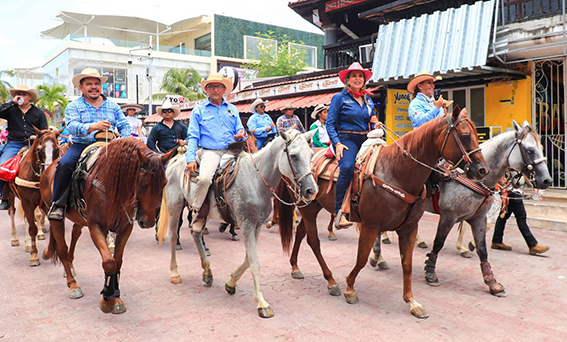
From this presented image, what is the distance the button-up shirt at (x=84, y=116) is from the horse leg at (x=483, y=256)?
4842mm

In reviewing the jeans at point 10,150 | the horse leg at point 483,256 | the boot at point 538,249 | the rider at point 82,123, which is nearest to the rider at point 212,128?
the rider at point 82,123

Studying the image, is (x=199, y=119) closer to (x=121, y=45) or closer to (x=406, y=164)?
(x=406, y=164)

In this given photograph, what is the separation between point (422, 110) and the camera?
5.87 metres

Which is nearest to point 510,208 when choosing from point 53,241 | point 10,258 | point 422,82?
point 422,82

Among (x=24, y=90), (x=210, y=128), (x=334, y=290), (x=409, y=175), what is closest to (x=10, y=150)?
(x=24, y=90)

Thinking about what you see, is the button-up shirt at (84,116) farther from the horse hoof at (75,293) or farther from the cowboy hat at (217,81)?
the horse hoof at (75,293)

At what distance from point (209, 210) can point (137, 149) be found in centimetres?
139

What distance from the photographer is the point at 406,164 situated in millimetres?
4520

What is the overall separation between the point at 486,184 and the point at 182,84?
111ft

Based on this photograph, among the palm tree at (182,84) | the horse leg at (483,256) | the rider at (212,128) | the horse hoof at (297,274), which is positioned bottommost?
the horse hoof at (297,274)

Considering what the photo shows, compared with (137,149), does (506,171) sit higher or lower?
lower

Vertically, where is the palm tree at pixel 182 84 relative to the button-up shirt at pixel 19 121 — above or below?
above

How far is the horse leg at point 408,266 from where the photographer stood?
4.42m

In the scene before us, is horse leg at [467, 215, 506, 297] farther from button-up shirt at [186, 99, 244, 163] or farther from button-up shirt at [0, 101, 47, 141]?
button-up shirt at [0, 101, 47, 141]
